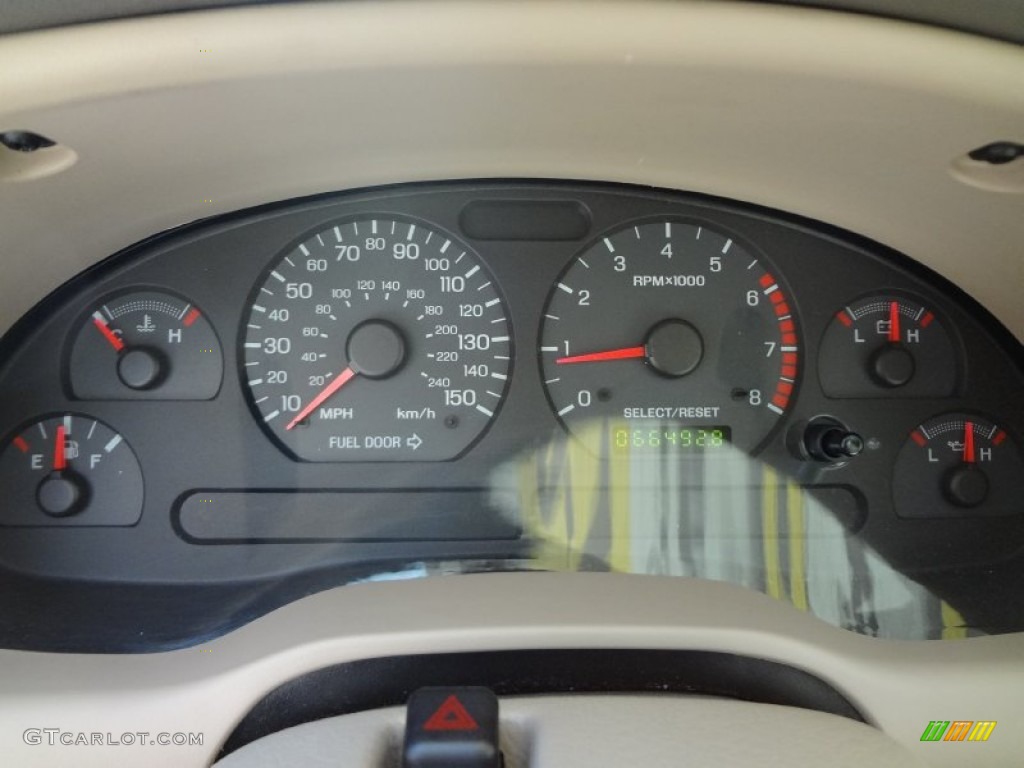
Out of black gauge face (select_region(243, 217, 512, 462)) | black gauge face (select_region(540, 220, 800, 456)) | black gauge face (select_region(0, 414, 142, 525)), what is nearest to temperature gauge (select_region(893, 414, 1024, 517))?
black gauge face (select_region(540, 220, 800, 456))

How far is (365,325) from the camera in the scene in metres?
2.15

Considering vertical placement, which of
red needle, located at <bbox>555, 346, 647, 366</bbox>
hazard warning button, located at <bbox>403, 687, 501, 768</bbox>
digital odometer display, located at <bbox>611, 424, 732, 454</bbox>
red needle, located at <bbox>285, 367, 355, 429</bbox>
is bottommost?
hazard warning button, located at <bbox>403, 687, 501, 768</bbox>

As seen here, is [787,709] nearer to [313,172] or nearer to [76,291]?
[313,172]

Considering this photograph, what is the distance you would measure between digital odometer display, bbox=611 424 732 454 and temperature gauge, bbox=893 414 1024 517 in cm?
43

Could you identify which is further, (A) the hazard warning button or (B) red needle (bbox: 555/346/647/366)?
(B) red needle (bbox: 555/346/647/366)

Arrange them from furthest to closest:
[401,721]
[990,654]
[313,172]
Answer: [313,172] → [990,654] → [401,721]

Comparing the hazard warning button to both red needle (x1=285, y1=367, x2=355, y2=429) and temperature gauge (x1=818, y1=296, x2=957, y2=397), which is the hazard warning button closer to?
red needle (x1=285, y1=367, x2=355, y2=429)

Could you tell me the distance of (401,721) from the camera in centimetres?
144

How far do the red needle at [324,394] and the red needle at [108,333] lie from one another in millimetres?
386

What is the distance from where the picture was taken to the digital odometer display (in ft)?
7.18

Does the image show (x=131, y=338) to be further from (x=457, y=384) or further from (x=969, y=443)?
(x=969, y=443)

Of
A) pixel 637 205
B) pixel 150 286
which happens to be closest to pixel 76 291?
pixel 150 286

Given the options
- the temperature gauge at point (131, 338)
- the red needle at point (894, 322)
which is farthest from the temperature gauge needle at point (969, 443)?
the temperature gauge at point (131, 338)

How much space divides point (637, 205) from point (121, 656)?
4.30ft
